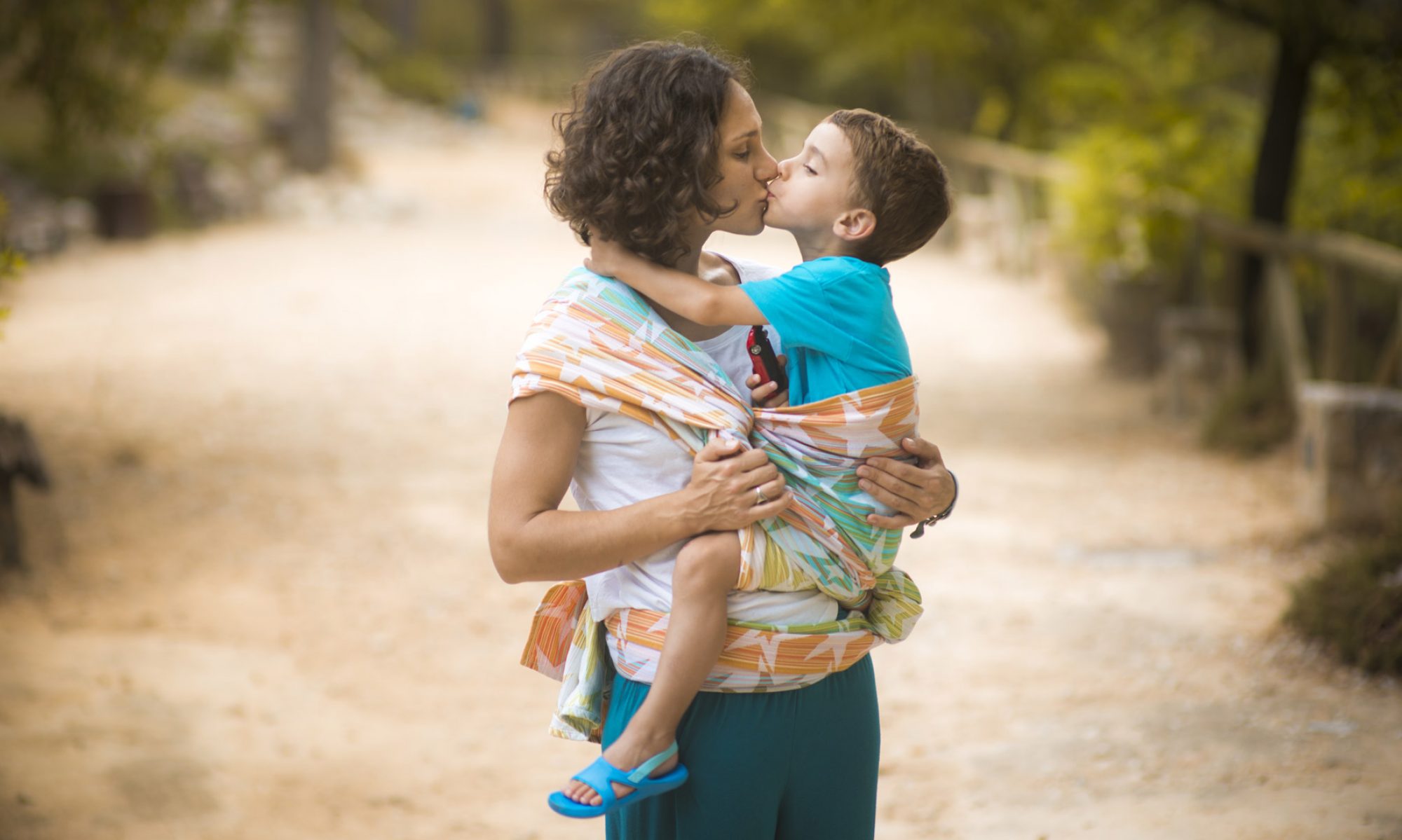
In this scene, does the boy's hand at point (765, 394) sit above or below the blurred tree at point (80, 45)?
below

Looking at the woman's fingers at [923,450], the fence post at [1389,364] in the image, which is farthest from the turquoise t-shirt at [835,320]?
the fence post at [1389,364]

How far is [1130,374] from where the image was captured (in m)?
9.71

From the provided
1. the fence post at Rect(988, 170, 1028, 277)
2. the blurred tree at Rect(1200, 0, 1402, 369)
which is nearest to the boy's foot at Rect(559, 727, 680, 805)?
the blurred tree at Rect(1200, 0, 1402, 369)

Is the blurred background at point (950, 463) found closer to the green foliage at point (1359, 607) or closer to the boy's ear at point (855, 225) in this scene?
the green foliage at point (1359, 607)

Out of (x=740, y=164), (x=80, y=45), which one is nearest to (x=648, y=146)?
(x=740, y=164)

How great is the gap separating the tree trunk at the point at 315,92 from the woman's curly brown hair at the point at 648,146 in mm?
19432

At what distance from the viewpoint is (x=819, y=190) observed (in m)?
1.92

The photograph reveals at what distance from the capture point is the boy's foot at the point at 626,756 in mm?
1746

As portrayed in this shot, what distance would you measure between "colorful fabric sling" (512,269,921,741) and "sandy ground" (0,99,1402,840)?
1.84 meters

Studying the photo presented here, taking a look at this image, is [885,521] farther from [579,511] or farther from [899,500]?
[579,511]

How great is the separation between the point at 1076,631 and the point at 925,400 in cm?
398

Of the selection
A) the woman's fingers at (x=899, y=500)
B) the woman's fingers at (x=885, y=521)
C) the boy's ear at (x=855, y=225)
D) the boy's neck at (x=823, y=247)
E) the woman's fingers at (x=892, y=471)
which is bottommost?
the woman's fingers at (x=885, y=521)

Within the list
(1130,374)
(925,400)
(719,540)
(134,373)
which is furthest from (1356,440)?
(134,373)

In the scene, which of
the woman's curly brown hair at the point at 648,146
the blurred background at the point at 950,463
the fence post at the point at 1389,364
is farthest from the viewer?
the fence post at the point at 1389,364
